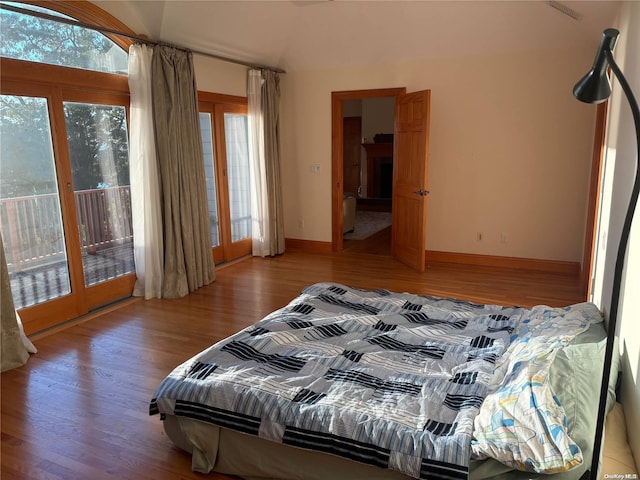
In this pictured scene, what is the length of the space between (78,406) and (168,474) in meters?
0.91

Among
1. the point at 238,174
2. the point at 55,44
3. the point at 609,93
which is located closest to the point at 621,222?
Answer: the point at 609,93

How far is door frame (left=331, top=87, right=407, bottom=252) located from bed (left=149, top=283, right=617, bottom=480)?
3.56m

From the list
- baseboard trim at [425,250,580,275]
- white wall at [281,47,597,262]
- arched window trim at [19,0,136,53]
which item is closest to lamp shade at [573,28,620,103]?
arched window trim at [19,0,136,53]

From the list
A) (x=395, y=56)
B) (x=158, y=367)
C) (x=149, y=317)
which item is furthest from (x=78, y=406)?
(x=395, y=56)

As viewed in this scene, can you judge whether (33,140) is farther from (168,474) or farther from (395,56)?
(395,56)

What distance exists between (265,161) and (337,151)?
99cm

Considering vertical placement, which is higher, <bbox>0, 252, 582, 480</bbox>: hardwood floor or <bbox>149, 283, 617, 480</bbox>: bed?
<bbox>149, 283, 617, 480</bbox>: bed

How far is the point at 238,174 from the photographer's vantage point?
6000mm

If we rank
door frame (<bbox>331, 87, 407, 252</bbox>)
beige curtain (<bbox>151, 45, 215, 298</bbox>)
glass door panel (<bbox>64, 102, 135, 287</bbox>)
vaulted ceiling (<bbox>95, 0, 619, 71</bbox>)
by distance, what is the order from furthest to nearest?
door frame (<bbox>331, 87, 407, 252</bbox>)
beige curtain (<bbox>151, 45, 215, 298</bbox>)
vaulted ceiling (<bbox>95, 0, 619, 71</bbox>)
glass door panel (<bbox>64, 102, 135, 287</bbox>)

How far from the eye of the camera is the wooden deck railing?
352 cm

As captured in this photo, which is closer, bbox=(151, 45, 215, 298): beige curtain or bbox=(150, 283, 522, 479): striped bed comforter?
bbox=(150, 283, 522, 479): striped bed comforter

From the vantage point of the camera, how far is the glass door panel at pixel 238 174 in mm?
5815

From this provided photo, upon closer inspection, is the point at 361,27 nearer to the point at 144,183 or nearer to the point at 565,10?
the point at 565,10

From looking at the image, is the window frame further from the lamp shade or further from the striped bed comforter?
the lamp shade
